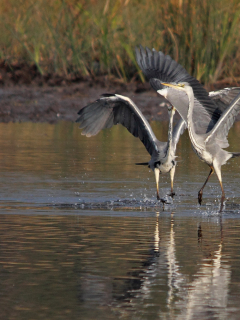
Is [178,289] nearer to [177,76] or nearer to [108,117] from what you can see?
[177,76]

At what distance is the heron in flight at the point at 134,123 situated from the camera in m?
10.1

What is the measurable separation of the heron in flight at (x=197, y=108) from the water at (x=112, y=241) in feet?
1.69

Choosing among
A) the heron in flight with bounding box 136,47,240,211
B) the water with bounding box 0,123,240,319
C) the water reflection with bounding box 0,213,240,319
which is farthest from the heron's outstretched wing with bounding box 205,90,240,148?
the water reflection with bounding box 0,213,240,319

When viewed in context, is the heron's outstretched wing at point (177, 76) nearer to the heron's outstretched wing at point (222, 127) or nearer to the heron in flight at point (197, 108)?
the heron in flight at point (197, 108)

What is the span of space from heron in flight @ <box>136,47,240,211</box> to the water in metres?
0.52

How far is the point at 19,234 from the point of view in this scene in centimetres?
732

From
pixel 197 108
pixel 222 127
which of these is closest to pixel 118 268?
pixel 222 127

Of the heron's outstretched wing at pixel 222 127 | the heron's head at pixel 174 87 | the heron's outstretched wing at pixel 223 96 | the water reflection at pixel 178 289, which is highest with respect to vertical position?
the heron's outstretched wing at pixel 223 96

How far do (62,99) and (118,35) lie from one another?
2.42 metres

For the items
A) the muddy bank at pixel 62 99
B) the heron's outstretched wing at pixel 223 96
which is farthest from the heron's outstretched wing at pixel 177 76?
the muddy bank at pixel 62 99

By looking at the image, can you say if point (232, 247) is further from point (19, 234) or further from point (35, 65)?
point (35, 65)

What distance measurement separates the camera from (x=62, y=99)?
65.0 feet

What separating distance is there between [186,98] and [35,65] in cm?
1192

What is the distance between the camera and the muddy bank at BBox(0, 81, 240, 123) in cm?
1855
